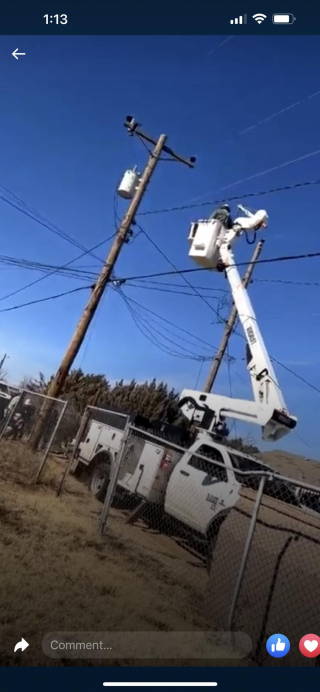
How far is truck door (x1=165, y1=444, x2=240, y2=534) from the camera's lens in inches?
227

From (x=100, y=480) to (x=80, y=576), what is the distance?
4.45m

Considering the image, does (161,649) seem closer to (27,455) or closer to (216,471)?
(216,471)

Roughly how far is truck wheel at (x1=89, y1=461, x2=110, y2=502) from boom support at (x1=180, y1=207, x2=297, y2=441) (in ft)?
7.27

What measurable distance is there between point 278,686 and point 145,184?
11.8 meters

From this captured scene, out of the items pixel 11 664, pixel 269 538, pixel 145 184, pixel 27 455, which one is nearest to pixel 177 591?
pixel 269 538

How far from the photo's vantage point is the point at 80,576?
3.88 metres

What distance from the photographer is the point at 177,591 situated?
4.39 metres
